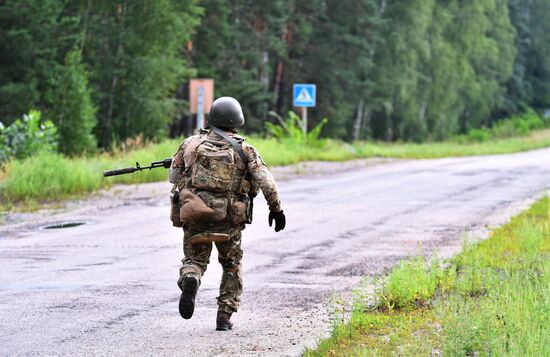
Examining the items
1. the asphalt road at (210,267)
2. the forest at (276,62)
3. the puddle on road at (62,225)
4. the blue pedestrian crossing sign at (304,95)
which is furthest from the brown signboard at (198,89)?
the puddle on road at (62,225)

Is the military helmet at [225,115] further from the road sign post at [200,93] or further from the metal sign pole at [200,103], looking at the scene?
the road sign post at [200,93]

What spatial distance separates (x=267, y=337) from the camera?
24.7 ft

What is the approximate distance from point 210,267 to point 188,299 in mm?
3713

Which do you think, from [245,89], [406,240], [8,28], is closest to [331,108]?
[245,89]

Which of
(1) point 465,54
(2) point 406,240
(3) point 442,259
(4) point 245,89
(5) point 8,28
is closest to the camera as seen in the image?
(3) point 442,259

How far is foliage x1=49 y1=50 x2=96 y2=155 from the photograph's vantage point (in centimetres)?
2911

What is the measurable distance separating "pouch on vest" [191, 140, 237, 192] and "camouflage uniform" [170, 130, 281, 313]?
0.19ft

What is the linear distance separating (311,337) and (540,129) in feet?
260

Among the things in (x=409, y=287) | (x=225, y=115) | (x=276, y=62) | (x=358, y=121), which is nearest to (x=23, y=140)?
(x=409, y=287)

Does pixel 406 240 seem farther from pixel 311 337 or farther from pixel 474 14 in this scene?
pixel 474 14

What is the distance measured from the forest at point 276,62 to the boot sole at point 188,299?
20.9 metres

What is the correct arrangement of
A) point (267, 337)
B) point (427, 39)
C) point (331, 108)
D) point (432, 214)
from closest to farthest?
point (267, 337)
point (432, 214)
point (331, 108)
point (427, 39)

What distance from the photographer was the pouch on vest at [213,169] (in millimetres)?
7602

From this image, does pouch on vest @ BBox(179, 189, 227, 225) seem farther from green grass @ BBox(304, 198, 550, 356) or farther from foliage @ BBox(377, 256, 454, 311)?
foliage @ BBox(377, 256, 454, 311)
